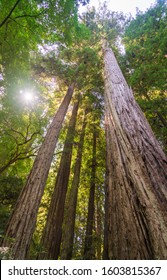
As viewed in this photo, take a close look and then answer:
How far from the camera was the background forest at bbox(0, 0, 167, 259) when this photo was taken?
15.3ft

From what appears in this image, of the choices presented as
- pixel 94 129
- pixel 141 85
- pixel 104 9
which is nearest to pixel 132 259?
pixel 141 85

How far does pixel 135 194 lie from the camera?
1380 mm

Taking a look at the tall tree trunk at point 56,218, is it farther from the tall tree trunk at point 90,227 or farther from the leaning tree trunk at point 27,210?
the leaning tree trunk at point 27,210

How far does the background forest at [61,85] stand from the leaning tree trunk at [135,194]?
220 cm

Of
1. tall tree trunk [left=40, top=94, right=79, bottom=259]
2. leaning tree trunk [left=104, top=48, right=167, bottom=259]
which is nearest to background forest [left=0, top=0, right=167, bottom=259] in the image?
tall tree trunk [left=40, top=94, right=79, bottom=259]

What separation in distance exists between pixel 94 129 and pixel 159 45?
16.2 ft

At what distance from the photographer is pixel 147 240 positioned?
1119mm

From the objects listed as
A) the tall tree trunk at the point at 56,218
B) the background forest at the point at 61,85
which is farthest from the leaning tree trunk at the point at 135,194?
the tall tree trunk at the point at 56,218

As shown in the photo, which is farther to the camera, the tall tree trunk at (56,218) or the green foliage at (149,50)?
the green foliage at (149,50)

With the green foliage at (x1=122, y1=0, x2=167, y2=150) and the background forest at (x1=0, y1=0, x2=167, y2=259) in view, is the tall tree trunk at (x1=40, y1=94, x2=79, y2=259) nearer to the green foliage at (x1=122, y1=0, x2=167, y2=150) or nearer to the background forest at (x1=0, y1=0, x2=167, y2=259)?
the background forest at (x1=0, y1=0, x2=167, y2=259)

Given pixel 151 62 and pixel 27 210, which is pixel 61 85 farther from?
pixel 27 210

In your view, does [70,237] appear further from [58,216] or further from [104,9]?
[104,9]

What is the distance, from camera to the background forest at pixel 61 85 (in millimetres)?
4664

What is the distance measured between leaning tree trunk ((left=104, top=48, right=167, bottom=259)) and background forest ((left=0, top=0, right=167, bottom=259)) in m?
2.20
